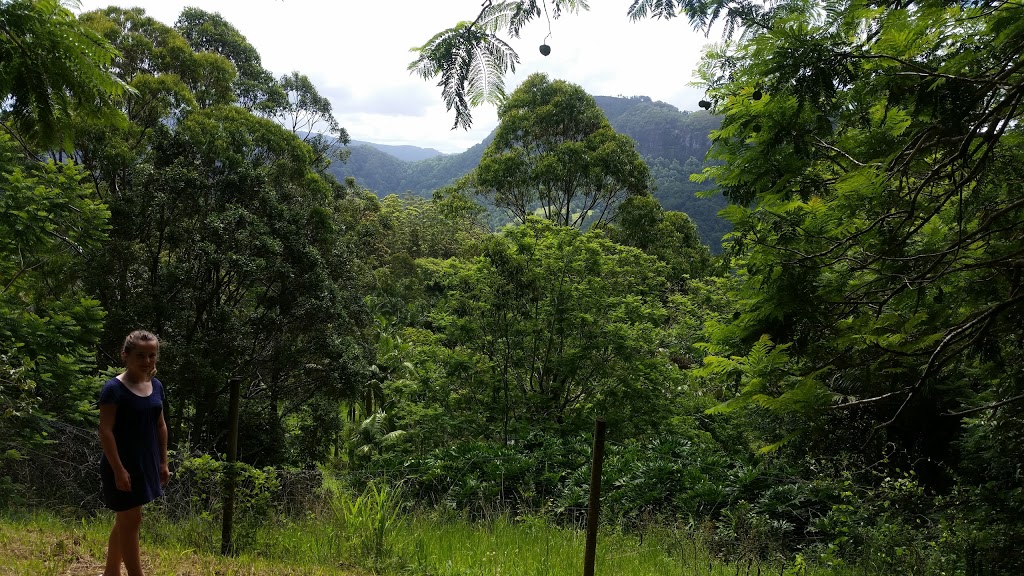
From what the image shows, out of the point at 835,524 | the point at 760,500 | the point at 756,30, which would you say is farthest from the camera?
the point at 760,500

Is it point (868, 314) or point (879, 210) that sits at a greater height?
point (879, 210)

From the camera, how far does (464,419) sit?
394 inches

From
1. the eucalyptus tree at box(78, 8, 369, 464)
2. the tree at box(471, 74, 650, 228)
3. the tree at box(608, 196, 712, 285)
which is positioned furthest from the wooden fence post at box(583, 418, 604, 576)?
the tree at box(608, 196, 712, 285)

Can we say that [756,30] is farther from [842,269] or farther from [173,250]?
[173,250]

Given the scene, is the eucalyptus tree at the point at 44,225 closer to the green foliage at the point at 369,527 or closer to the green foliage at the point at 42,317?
the green foliage at the point at 42,317

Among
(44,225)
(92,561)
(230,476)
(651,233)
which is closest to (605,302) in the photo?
(230,476)

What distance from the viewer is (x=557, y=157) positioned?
1839 cm

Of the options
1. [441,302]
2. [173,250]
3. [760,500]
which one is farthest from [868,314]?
[173,250]

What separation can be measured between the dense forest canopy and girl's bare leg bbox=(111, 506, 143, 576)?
95 cm

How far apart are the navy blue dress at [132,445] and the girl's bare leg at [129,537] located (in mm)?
58

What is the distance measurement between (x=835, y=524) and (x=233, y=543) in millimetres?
5033

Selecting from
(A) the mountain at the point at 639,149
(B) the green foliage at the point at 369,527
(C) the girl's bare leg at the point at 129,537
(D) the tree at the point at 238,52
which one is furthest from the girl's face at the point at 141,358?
(A) the mountain at the point at 639,149

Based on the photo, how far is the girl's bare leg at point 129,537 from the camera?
3354 mm

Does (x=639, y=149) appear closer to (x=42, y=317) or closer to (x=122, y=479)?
(x=42, y=317)
